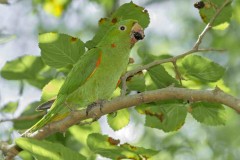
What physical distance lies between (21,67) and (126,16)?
0.91 metres

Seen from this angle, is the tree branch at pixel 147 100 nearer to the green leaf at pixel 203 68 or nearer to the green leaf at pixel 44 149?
the green leaf at pixel 44 149

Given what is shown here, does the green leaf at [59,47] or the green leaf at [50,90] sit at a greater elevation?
the green leaf at [59,47]

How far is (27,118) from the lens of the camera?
326cm

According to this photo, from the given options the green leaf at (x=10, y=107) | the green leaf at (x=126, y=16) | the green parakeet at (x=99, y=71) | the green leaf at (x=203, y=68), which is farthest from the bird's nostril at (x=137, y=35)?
the green leaf at (x=10, y=107)

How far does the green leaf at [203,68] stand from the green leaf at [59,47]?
655 mm

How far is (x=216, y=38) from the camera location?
25.6 ft

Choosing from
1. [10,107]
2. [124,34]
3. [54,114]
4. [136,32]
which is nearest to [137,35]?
[136,32]

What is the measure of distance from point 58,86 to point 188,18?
580 cm

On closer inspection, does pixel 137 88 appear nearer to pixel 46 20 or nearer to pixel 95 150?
pixel 95 150

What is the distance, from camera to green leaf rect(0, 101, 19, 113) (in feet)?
11.2

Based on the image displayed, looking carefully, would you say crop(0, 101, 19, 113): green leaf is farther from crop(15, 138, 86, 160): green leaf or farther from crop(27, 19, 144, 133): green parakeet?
crop(15, 138, 86, 160): green leaf


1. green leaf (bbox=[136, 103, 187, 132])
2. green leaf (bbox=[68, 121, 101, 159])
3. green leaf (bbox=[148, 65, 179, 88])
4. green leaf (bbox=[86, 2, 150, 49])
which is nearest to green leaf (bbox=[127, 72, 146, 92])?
green leaf (bbox=[148, 65, 179, 88])

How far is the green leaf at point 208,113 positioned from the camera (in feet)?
9.64

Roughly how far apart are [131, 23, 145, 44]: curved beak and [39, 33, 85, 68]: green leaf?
1.26 feet
